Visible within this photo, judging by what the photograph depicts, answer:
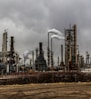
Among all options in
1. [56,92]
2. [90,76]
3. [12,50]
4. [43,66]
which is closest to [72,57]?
[43,66]

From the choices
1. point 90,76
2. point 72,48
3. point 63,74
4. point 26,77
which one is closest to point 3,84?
point 26,77

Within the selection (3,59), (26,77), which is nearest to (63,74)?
(26,77)

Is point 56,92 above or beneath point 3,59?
beneath

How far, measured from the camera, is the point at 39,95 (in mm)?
22078

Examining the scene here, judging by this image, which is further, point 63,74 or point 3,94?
point 63,74

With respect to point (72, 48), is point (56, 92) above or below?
below

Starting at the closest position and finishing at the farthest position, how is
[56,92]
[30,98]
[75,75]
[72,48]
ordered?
1. [30,98]
2. [56,92]
3. [75,75]
4. [72,48]

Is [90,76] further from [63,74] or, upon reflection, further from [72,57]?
[72,57]

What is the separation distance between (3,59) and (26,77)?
45.7 meters

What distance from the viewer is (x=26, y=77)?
32.2 metres

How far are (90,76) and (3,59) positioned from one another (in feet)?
156

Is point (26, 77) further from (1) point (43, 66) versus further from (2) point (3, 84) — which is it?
(1) point (43, 66)

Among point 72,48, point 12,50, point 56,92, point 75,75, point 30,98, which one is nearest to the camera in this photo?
point 30,98

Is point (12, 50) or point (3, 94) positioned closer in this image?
point (3, 94)
